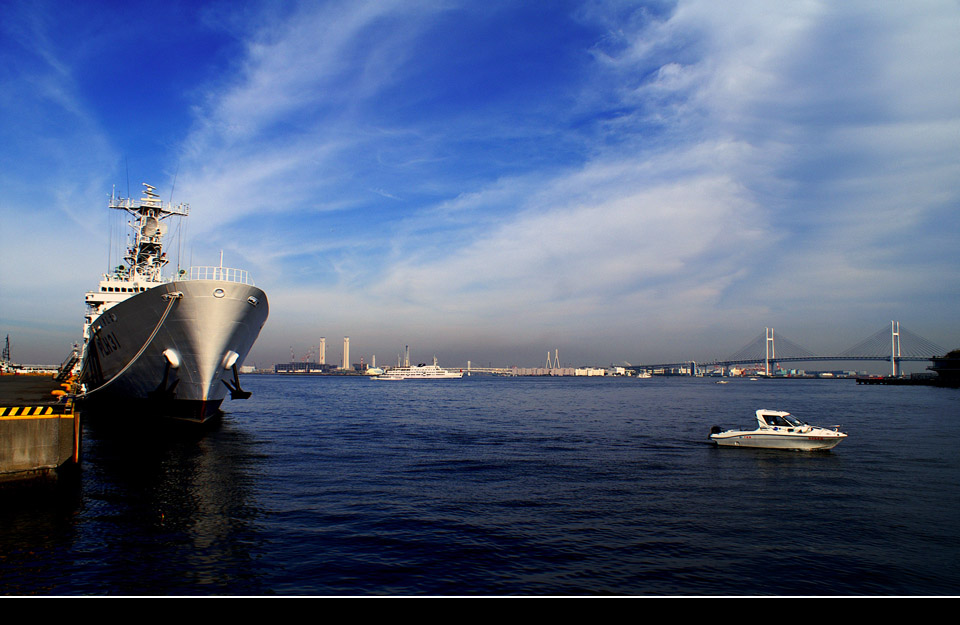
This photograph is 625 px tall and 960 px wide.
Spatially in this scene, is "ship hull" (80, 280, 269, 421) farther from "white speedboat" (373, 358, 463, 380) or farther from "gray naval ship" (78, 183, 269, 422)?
"white speedboat" (373, 358, 463, 380)

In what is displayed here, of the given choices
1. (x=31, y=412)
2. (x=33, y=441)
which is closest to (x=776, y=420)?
(x=33, y=441)

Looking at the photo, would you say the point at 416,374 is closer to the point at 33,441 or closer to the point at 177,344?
the point at 177,344

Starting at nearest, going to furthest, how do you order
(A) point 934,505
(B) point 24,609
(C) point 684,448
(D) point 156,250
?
1. (B) point 24,609
2. (A) point 934,505
3. (C) point 684,448
4. (D) point 156,250

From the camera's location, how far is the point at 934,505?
48.3 feet

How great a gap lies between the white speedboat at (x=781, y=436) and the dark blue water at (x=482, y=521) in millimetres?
827

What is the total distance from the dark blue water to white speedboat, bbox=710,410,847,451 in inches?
32.5

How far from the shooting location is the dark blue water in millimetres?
9102

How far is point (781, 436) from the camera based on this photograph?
24484mm

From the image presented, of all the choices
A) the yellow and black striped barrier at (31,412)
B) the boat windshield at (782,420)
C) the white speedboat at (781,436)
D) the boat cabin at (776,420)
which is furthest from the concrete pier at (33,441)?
the boat windshield at (782,420)

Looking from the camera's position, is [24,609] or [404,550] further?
[404,550]

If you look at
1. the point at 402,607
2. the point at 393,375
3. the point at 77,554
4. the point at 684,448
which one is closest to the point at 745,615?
the point at 402,607

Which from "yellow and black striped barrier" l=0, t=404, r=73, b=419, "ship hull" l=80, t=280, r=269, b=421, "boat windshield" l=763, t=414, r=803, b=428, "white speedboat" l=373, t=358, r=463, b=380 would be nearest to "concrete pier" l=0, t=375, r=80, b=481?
"yellow and black striped barrier" l=0, t=404, r=73, b=419

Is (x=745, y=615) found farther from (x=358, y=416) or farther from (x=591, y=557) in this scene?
(x=358, y=416)

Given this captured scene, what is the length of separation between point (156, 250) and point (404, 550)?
1442 inches
